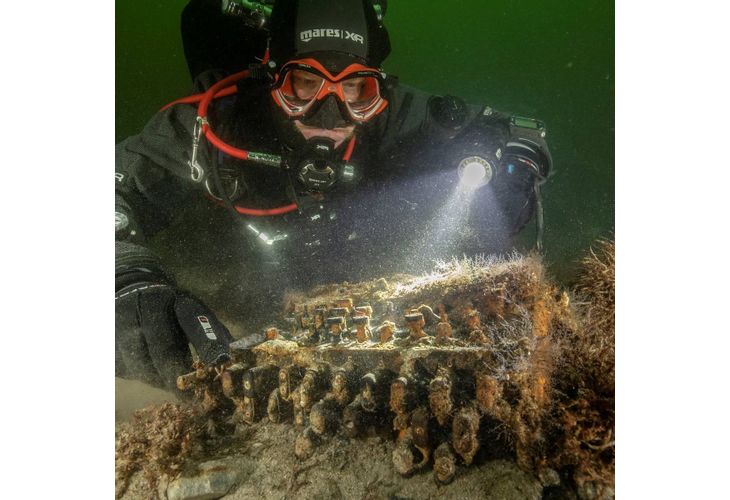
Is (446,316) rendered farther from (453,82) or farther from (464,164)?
(453,82)

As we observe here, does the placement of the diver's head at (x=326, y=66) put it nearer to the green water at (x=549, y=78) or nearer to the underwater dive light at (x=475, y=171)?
the underwater dive light at (x=475, y=171)

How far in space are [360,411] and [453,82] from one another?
17.9 feet

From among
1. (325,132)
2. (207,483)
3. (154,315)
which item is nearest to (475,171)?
(325,132)

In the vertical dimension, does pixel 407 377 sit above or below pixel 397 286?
below

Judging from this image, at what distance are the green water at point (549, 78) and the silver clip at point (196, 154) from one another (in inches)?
23.4

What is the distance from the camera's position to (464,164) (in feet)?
6.68

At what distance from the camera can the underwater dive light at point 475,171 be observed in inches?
79.3

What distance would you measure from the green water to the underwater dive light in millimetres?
448
